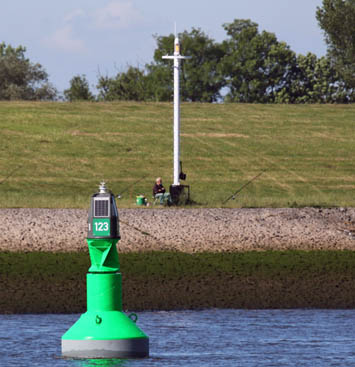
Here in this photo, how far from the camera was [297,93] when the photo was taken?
112 m

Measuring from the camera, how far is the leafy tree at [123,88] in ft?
349

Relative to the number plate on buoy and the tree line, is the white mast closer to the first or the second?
the number plate on buoy

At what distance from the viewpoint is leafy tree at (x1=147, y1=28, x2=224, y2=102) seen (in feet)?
357

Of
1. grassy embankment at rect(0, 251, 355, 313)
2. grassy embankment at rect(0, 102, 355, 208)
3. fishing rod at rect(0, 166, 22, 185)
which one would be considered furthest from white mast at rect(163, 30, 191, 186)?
fishing rod at rect(0, 166, 22, 185)

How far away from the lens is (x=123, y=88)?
354ft

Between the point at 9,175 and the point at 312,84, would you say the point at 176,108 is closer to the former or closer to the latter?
the point at 9,175

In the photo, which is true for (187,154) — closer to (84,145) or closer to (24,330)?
(84,145)

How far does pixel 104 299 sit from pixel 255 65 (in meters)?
99.4

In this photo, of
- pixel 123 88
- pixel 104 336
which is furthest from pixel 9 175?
pixel 123 88

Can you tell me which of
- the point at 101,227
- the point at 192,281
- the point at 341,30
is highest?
the point at 341,30

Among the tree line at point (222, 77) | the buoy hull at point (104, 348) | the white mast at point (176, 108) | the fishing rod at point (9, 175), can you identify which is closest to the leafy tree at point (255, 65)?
the tree line at point (222, 77)

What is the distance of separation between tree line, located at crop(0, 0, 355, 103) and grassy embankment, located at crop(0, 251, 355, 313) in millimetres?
80639

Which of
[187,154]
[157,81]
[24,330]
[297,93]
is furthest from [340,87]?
[24,330]

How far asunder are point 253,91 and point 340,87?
344 inches
